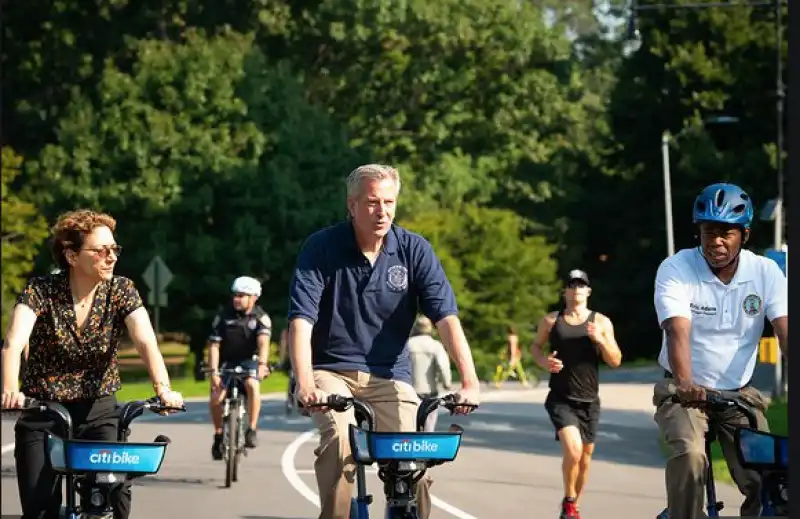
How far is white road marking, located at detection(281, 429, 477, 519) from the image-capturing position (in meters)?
15.0

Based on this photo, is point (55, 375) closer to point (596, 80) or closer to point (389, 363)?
point (389, 363)

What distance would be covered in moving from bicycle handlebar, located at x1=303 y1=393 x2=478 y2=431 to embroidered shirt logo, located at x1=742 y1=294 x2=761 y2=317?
46.5 inches

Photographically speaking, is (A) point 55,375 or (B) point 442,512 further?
(B) point 442,512

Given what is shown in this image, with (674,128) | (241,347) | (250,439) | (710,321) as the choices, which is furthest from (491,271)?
(710,321)

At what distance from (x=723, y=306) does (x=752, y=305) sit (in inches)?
4.4

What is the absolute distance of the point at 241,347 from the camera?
1880cm

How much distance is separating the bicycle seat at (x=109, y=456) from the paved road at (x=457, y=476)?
7.12 metres

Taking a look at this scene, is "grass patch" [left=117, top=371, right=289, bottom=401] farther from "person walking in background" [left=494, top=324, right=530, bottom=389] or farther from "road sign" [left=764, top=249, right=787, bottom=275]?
"road sign" [left=764, top=249, right=787, bottom=275]

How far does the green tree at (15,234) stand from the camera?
4697cm

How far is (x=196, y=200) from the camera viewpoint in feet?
170

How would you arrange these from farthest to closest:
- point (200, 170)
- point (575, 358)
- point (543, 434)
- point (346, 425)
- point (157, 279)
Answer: point (200, 170)
point (157, 279)
point (543, 434)
point (575, 358)
point (346, 425)

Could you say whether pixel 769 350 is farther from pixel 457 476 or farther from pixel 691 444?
pixel 691 444

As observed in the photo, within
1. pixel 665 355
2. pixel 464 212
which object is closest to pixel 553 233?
pixel 464 212

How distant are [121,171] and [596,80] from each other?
41.5m
